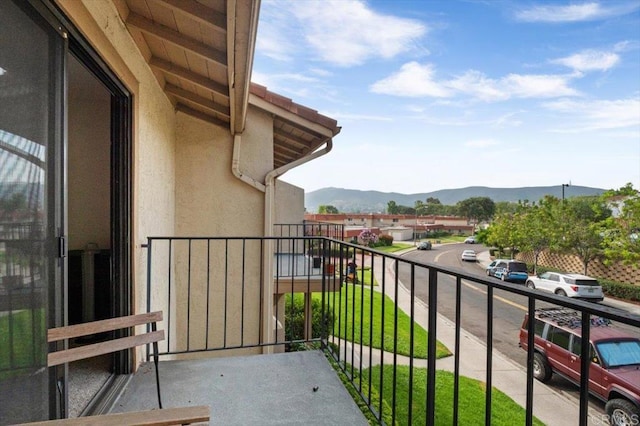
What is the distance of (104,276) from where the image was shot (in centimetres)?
311

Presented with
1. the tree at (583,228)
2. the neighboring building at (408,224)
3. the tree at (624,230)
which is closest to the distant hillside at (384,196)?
the neighboring building at (408,224)

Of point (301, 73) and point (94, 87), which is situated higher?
point (301, 73)

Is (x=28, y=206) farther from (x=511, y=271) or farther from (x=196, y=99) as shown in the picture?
(x=511, y=271)

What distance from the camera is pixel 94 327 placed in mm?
1392

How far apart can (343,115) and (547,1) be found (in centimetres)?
1682

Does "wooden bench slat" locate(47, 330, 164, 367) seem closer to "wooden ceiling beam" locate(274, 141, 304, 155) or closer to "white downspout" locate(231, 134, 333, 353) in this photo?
"white downspout" locate(231, 134, 333, 353)

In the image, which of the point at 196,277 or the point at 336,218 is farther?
the point at 336,218

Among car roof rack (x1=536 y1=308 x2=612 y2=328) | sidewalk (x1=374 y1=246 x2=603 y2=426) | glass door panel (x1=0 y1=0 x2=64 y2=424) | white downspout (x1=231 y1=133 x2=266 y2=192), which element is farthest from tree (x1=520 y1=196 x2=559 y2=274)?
glass door panel (x1=0 y1=0 x2=64 y2=424)

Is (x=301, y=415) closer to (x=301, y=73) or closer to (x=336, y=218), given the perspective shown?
(x=301, y=73)

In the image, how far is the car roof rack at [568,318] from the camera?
2.33 feet

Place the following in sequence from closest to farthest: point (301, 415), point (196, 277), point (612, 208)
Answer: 1. point (301, 415)
2. point (196, 277)
3. point (612, 208)

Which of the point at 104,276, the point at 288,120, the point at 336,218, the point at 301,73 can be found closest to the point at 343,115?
the point at 336,218

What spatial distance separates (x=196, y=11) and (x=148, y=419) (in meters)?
1.94

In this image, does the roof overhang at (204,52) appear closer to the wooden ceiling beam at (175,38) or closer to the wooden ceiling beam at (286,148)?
the wooden ceiling beam at (175,38)
